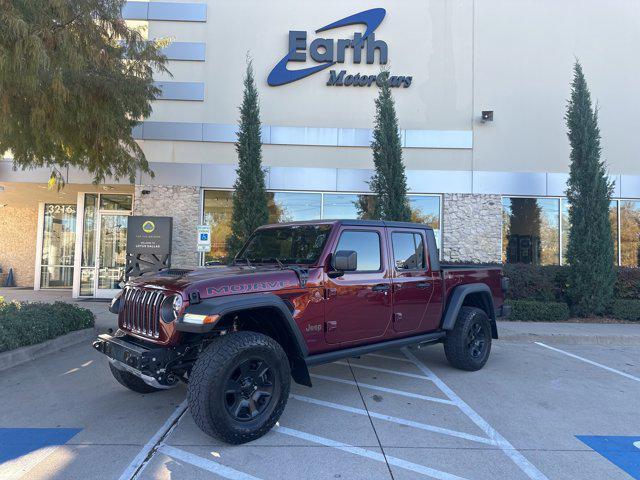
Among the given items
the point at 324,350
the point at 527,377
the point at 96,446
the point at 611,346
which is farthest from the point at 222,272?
the point at 611,346

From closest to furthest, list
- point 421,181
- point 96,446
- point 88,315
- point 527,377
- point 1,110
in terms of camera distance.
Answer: point 96,446 < point 527,377 < point 1,110 < point 88,315 < point 421,181

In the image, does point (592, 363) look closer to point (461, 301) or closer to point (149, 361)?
point (461, 301)

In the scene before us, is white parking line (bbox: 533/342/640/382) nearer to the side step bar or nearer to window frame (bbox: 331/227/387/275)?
the side step bar

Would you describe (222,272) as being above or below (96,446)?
above

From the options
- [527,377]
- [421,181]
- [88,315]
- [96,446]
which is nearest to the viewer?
[96,446]

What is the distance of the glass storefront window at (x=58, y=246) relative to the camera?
15070 mm

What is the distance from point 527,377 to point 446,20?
35.1ft

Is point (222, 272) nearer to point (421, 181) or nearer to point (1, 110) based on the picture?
point (1, 110)

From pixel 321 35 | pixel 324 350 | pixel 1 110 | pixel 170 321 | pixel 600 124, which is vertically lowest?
pixel 324 350

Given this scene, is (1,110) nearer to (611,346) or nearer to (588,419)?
(588,419)

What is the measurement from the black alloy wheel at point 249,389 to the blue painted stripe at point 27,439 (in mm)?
1468

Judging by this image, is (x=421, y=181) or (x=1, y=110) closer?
(x=1, y=110)

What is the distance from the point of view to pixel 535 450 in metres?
3.54

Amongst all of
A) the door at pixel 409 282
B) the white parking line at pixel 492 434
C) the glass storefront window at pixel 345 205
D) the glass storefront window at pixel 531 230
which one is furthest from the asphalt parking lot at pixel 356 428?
the glass storefront window at pixel 531 230
